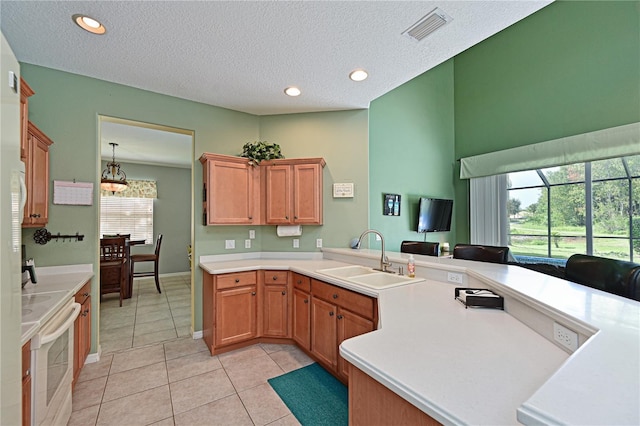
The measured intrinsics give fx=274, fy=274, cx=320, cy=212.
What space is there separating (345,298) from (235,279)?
126cm

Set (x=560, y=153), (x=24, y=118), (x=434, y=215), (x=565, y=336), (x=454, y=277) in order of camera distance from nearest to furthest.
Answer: (x=565, y=336)
(x=24, y=118)
(x=454, y=277)
(x=560, y=153)
(x=434, y=215)

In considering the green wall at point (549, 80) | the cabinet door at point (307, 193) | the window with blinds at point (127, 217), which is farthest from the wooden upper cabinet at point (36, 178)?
the green wall at point (549, 80)

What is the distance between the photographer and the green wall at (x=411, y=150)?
4.42 metres

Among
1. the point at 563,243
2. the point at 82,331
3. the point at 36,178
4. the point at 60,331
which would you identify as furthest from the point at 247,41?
the point at 563,243

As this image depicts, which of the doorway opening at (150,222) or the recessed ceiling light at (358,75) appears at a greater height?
the recessed ceiling light at (358,75)

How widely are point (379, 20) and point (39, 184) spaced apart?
302cm

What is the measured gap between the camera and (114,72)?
2646 millimetres

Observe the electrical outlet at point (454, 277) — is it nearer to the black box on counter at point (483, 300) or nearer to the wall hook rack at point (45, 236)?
the black box on counter at point (483, 300)

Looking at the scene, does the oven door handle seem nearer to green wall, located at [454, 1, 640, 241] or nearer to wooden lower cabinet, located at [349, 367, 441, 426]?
wooden lower cabinet, located at [349, 367, 441, 426]

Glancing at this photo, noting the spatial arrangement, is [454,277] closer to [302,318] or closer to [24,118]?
[302,318]

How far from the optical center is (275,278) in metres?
2.94

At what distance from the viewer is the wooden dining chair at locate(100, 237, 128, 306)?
4.34 meters

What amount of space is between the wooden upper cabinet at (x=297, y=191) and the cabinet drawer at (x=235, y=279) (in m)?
0.74

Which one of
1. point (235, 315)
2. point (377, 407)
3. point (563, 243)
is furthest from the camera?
point (563, 243)
